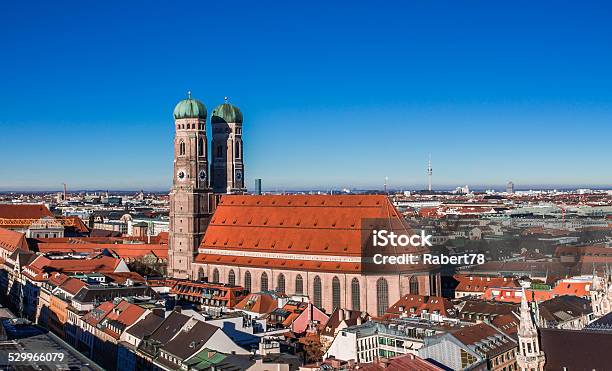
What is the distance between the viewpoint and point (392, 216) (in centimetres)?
10938

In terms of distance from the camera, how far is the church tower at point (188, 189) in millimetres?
129125

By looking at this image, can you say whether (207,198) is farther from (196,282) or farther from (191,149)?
(196,282)

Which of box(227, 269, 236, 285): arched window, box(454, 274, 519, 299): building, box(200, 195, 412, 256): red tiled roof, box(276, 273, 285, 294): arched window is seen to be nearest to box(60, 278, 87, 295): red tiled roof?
box(227, 269, 236, 285): arched window

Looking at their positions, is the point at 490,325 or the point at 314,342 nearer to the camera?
the point at 490,325

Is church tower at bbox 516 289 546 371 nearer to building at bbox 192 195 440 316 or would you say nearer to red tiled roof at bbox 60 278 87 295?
building at bbox 192 195 440 316

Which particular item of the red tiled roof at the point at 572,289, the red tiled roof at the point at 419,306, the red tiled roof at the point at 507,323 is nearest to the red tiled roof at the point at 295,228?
the red tiled roof at the point at 419,306

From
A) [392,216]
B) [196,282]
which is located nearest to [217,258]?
[196,282]

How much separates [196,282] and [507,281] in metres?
48.1

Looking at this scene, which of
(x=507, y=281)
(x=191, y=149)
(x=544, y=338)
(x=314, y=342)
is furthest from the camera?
(x=191, y=149)

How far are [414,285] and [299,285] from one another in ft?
55.9

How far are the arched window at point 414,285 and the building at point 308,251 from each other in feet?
0.45

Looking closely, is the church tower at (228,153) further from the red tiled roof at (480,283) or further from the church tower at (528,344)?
the church tower at (528,344)

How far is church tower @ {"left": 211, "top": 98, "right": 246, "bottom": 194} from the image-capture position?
14262 centimetres

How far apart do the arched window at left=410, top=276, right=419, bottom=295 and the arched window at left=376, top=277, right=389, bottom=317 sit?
345 centimetres
